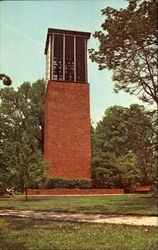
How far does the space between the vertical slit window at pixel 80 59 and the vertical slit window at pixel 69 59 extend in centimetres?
55

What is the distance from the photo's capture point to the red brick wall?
29156 millimetres

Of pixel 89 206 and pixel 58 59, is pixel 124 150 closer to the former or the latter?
pixel 89 206

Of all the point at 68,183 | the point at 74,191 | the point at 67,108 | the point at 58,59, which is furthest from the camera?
the point at 58,59

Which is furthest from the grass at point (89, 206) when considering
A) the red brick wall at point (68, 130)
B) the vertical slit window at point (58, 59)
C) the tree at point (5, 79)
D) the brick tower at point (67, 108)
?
the vertical slit window at point (58, 59)

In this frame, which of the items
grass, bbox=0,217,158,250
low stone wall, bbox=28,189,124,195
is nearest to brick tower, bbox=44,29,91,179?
low stone wall, bbox=28,189,124,195

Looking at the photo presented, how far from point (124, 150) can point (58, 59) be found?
72.7 feet

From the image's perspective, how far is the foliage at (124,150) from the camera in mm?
10734

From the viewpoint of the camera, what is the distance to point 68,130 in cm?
2992

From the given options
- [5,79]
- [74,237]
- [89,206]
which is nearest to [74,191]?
[89,206]

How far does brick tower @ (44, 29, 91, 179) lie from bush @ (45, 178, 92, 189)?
3.05ft

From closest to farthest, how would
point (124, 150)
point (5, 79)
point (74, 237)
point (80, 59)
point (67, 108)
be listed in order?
point (5, 79), point (74, 237), point (124, 150), point (67, 108), point (80, 59)

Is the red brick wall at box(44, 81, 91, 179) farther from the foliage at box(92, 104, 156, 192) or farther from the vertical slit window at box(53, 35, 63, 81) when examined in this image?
the foliage at box(92, 104, 156, 192)

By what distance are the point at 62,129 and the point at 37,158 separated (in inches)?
381

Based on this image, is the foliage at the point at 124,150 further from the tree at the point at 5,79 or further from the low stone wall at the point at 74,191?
the tree at the point at 5,79
